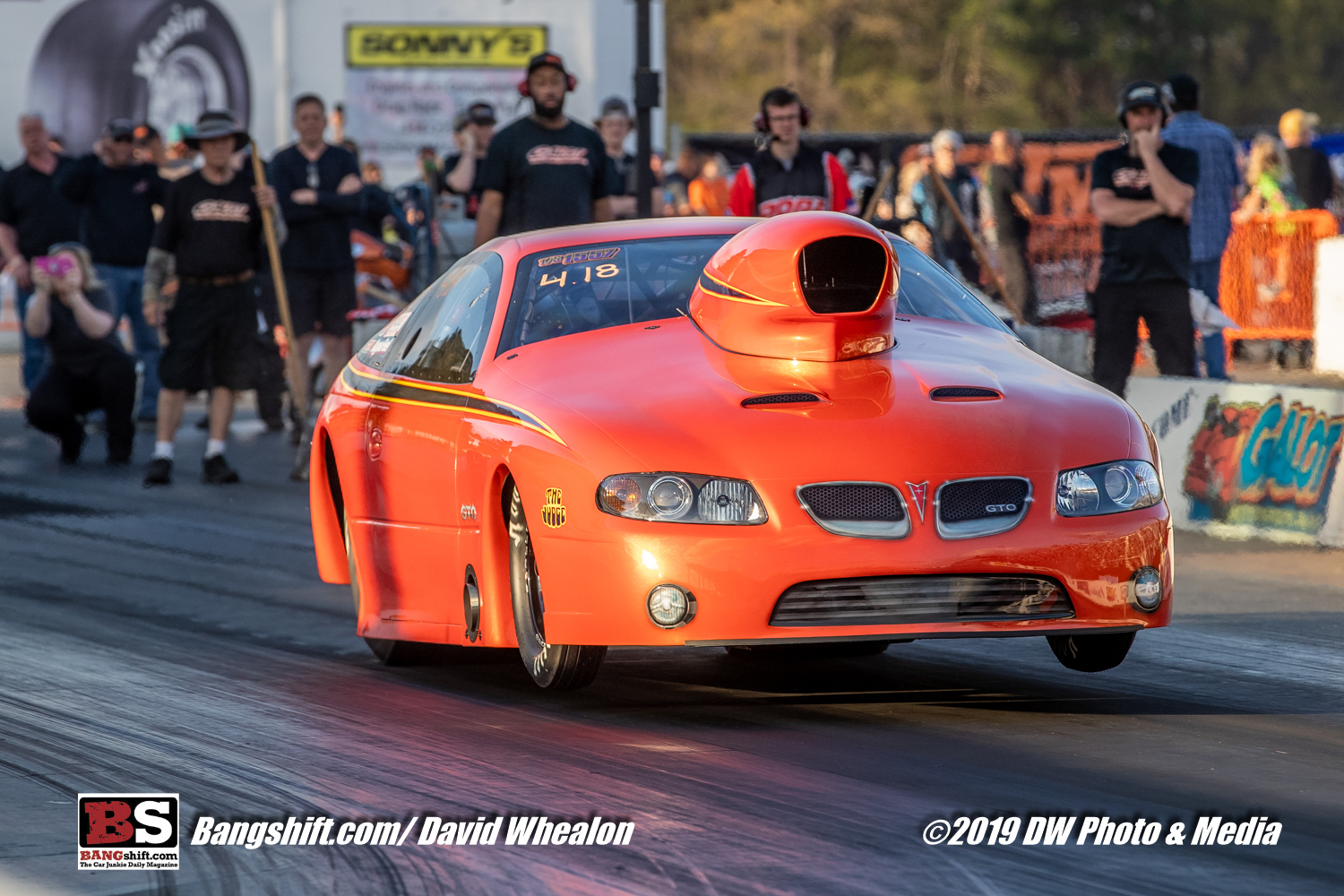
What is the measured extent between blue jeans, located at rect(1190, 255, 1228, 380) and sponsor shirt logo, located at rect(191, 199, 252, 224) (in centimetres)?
639

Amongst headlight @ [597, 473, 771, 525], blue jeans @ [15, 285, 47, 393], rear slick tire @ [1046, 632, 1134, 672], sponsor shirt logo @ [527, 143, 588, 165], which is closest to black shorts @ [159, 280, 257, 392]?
sponsor shirt logo @ [527, 143, 588, 165]

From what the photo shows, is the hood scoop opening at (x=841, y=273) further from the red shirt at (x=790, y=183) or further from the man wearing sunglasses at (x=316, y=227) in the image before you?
the man wearing sunglasses at (x=316, y=227)

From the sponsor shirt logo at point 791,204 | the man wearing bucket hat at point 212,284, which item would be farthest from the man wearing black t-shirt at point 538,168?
the man wearing bucket hat at point 212,284

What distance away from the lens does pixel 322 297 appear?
14.9m

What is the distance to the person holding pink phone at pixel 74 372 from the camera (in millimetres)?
15156

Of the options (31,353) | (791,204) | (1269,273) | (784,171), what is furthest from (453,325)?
(1269,273)

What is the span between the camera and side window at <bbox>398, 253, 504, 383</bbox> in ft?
23.6

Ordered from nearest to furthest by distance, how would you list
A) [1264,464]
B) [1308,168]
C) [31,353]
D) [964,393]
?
[964,393] → [1264,464] → [31,353] → [1308,168]

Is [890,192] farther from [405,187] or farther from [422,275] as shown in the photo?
[422,275]

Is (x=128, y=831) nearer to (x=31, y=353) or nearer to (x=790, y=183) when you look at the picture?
(x=790, y=183)

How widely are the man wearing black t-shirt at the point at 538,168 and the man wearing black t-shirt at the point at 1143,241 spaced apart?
283 centimetres

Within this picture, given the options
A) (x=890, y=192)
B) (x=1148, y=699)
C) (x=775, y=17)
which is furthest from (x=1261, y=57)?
(x=1148, y=699)

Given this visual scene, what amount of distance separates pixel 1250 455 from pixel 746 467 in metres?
5.70

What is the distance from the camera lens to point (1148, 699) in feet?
21.7
